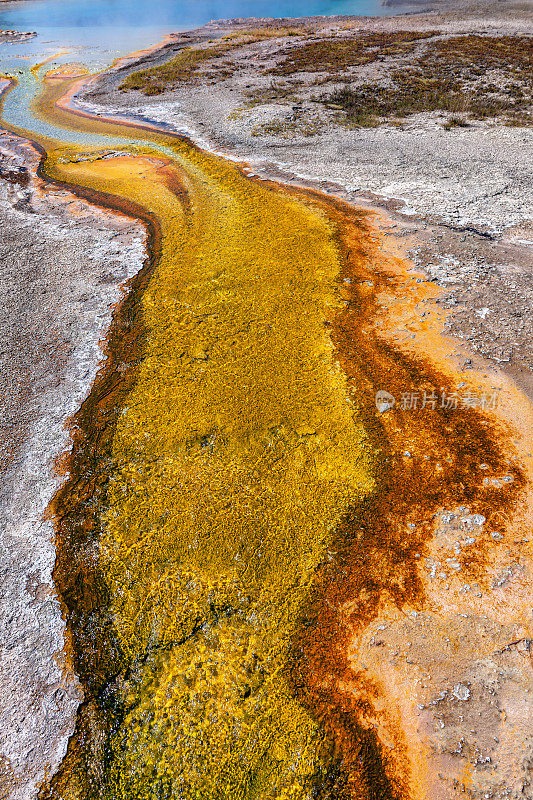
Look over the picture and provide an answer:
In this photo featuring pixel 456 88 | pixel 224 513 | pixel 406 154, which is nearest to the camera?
pixel 224 513

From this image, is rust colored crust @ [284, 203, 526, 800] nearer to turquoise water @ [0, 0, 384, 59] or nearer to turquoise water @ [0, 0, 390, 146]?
turquoise water @ [0, 0, 390, 146]

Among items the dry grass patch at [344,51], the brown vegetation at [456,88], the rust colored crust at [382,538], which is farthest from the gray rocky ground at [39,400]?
the dry grass patch at [344,51]

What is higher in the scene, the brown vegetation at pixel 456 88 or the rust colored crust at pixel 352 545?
the brown vegetation at pixel 456 88

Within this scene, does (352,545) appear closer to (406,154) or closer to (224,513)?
(224,513)

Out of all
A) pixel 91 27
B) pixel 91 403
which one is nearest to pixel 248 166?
pixel 91 403

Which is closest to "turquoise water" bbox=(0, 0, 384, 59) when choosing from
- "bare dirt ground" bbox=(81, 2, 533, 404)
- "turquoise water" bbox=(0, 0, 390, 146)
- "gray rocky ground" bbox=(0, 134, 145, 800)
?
"turquoise water" bbox=(0, 0, 390, 146)

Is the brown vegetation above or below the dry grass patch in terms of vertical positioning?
below

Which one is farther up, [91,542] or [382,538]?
[91,542]

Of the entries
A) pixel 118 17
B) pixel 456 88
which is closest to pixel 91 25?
pixel 118 17

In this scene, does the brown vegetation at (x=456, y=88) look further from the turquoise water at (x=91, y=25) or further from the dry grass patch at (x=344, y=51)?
the turquoise water at (x=91, y=25)
